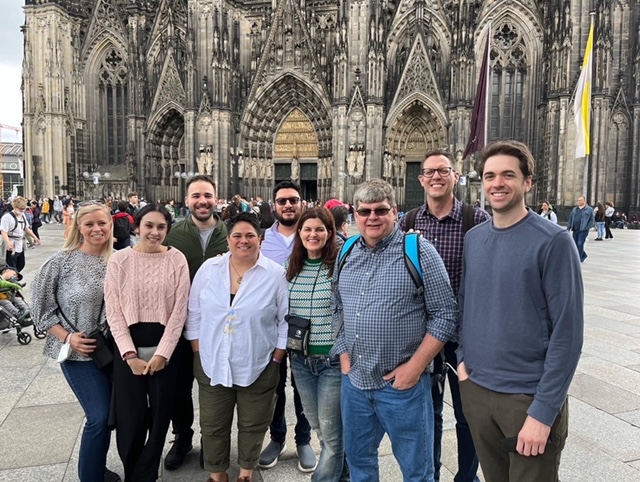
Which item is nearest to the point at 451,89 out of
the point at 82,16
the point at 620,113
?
the point at 620,113

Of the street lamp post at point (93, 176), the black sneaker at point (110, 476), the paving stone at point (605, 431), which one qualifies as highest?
the street lamp post at point (93, 176)

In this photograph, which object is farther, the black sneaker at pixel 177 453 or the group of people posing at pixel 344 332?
the black sneaker at pixel 177 453

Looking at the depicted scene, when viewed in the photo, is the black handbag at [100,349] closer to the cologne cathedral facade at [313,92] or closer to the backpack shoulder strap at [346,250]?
the backpack shoulder strap at [346,250]

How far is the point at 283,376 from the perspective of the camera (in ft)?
11.5

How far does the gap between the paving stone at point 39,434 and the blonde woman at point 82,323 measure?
702mm

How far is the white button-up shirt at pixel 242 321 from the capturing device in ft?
9.32

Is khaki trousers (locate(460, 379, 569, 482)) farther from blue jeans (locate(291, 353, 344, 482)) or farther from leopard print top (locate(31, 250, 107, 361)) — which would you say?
leopard print top (locate(31, 250, 107, 361))

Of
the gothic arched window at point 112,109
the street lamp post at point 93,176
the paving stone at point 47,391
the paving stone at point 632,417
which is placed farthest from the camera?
the gothic arched window at point 112,109

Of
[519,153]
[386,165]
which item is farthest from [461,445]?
[386,165]

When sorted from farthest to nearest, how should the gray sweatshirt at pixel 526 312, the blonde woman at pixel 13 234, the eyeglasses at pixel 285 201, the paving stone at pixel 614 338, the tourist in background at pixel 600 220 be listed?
the tourist in background at pixel 600 220, the blonde woman at pixel 13 234, the paving stone at pixel 614 338, the eyeglasses at pixel 285 201, the gray sweatshirt at pixel 526 312

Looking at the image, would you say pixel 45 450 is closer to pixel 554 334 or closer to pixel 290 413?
pixel 290 413

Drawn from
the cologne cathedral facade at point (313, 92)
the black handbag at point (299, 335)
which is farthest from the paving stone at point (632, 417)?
the cologne cathedral facade at point (313, 92)

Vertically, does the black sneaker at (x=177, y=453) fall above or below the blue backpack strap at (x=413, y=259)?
below

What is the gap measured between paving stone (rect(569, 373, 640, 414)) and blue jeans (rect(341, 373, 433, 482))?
2631 mm
